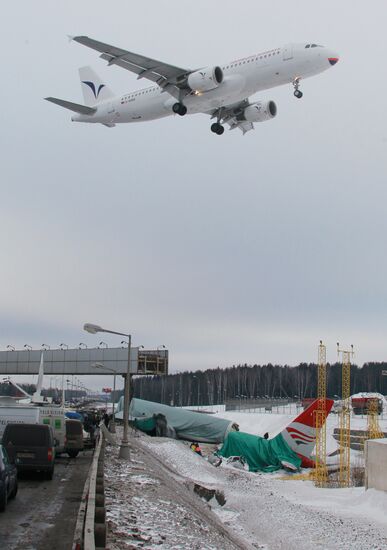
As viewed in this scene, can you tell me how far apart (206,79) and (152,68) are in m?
4.25

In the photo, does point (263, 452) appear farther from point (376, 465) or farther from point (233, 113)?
point (233, 113)

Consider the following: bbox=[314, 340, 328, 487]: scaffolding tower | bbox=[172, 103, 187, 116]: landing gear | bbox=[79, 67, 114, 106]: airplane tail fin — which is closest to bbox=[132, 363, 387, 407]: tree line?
bbox=[79, 67, 114, 106]: airplane tail fin

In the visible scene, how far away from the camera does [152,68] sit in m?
37.5

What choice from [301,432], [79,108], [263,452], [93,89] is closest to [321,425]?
[301,432]

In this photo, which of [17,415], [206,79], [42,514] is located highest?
[206,79]

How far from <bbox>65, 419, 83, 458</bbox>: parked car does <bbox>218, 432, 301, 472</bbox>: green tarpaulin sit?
1643 centimetres

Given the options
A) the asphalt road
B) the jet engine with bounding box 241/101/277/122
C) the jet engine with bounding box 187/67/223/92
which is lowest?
the asphalt road

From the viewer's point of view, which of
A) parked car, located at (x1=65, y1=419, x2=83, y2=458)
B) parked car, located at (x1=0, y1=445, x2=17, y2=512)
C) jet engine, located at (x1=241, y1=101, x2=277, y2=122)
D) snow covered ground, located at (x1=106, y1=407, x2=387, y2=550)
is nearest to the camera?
parked car, located at (x1=0, y1=445, x2=17, y2=512)

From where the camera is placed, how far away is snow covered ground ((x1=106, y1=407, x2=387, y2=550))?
2056 centimetres

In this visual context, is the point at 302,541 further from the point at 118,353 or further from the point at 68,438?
A: the point at 118,353

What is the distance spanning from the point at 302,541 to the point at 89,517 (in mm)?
13634

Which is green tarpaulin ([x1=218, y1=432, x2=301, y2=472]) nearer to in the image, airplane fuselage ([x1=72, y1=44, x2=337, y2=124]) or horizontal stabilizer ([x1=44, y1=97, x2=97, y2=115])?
airplane fuselage ([x1=72, y1=44, x2=337, y2=124])

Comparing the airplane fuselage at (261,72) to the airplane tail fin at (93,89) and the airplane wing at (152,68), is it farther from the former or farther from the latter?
the airplane tail fin at (93,89)

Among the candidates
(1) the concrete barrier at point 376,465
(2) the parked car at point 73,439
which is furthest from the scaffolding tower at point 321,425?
(2) the parked car at point 73,439
